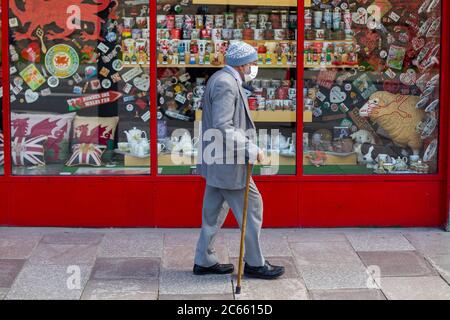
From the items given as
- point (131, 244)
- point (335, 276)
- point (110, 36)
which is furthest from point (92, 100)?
point (335, 276)

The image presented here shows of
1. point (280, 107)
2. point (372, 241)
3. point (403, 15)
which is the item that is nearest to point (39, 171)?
point (280, 107)

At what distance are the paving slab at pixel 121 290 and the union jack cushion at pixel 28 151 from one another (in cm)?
198

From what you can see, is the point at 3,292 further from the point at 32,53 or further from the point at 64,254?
the point at 32,53

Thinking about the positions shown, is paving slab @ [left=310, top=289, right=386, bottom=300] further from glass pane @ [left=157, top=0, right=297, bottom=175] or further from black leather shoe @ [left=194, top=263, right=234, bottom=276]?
glass pane @ [left=157, top=0, right=297, bottom=175]

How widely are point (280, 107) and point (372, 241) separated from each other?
5.18 feet

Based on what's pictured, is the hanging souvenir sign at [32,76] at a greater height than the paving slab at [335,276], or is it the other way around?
the hanging souvenir sign at [32,76]

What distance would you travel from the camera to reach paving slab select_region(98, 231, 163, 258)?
7.16 meters

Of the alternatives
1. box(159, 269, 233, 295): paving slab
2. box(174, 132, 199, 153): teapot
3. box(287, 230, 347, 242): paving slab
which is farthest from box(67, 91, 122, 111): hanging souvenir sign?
box(287, 230, 347, 242): paving slab

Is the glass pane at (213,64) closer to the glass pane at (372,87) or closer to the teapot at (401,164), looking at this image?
the glass pane at (372,87)

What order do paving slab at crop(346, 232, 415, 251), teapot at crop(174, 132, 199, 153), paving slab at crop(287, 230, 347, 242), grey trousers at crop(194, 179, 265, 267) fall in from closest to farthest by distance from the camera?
1. grey trousers at crop(194, 179, 265, 267)
2. paving slab at crop(346, 232, 415, 251)
3. paving slab at crop(287, 230, 347, 242)
4. teapot at crop(174, 132, 199, 153)

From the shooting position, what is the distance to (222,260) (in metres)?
6.99

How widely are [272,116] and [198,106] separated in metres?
0.73

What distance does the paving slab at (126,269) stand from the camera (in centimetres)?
655

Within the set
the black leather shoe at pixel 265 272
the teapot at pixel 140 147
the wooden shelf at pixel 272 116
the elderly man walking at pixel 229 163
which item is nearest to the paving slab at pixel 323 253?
the black leather shoe at pixel 265 272
